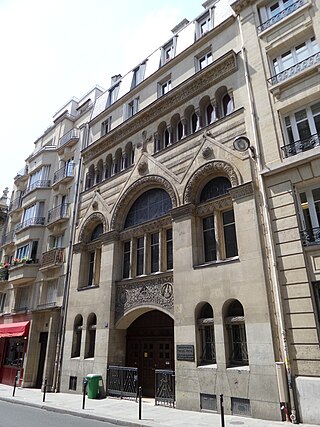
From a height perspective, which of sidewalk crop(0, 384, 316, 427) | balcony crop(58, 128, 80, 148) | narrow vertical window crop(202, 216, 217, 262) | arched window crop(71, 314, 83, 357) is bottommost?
sidewalk crop(0, 384, 316, 427)

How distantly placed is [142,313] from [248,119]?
11.0 meters

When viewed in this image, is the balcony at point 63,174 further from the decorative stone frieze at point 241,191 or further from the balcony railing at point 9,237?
the decorative stone frieze at point 241,191

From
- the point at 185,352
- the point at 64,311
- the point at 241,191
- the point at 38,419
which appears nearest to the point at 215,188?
the point at 241,191

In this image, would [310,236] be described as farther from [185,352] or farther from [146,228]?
[146,228]

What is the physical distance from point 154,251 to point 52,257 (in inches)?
362

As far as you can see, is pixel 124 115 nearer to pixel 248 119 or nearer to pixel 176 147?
pixel 176 147

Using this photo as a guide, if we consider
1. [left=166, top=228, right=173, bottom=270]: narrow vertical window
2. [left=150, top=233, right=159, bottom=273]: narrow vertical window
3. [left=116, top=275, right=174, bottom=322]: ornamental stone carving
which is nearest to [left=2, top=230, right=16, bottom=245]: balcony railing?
[left=116, top=275, right=174, bottom=322]: ornamental stone carving

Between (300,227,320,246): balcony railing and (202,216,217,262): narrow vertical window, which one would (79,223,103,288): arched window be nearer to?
(202,216,217,262): narrow vertical window

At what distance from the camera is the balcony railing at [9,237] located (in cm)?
2835

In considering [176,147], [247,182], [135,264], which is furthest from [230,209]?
[135,264]

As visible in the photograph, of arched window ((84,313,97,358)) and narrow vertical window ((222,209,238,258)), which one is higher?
narrow vertical window ((222,209,238,258))

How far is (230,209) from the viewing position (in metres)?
14.0

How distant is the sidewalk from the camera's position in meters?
9.71

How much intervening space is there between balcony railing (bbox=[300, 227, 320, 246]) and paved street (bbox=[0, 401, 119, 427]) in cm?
900
